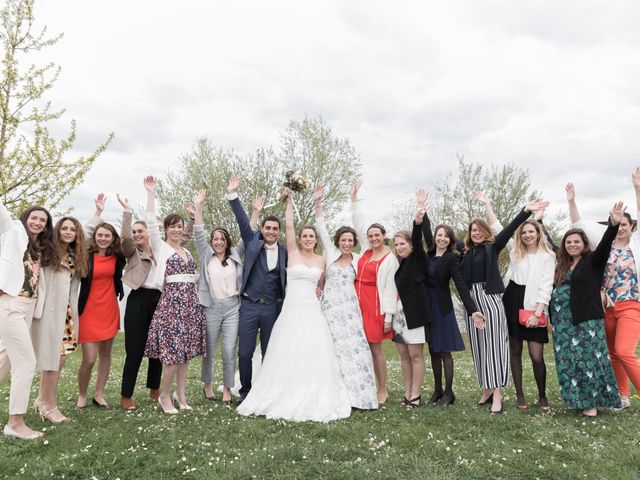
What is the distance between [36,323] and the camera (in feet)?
21.4

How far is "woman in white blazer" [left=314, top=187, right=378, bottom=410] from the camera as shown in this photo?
7.37 m

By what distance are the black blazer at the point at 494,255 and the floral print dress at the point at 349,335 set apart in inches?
69.9

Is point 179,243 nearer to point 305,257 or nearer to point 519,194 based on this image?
point 305,257

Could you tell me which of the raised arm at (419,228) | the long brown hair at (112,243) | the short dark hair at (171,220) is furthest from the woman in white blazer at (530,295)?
the long brown hair at (112,243)

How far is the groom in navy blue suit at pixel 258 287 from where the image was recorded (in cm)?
788

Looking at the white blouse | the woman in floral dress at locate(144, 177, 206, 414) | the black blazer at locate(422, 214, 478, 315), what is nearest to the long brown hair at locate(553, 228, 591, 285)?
the black blazer at locate(422, 214, 478, 315)

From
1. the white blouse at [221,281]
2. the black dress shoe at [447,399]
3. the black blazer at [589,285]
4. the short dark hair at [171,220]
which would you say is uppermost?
the short dark hair at [171,220]

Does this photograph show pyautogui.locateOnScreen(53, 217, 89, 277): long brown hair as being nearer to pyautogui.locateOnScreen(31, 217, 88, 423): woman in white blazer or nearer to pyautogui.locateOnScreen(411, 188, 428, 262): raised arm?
pyautogui.locateOnScreen(31, 217, 88, 423): woman in white blazer

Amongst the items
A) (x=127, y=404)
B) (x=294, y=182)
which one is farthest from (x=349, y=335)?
(x=127, y=404)

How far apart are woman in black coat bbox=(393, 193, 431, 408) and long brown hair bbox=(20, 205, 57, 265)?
4.90 m

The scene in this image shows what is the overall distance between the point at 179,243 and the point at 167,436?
300 cm

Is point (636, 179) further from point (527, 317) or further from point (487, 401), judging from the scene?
point (487, 401)

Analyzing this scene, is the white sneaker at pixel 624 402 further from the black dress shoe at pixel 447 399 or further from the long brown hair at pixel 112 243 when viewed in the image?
the long brown hair at pixel 112 243

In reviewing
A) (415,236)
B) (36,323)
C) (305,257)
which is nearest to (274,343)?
(305,257)
